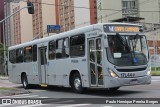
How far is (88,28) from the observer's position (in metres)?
17.1

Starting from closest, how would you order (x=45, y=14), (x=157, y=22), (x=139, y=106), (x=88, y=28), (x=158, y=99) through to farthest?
(x=139, y=106) < (x=158, y=99) < (x=88, y=28) < (x=157, y=22) < (x=45, y=14)

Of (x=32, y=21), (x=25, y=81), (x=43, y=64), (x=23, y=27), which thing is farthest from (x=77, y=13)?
(x=43, y=64)

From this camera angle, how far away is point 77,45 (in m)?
17.9

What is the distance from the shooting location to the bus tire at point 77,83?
1784 centimetres

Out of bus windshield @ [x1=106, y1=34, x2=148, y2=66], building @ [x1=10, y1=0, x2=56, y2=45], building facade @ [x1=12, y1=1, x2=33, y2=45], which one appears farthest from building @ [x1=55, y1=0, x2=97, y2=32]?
bus windshield @ [x1=106, y1=34, x2=148, y2=66]

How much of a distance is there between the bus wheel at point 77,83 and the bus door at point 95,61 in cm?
113

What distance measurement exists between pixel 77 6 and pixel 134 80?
346 feet

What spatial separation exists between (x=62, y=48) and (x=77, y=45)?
5.23 feet

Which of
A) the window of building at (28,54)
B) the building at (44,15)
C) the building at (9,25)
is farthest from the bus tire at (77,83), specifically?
the building at (44,15)

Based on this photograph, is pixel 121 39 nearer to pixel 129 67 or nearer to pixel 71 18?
pixel 129 67

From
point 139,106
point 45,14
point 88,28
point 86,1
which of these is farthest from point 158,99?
point 45,14

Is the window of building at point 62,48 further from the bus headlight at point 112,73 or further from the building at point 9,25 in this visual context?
the building at point 9,25

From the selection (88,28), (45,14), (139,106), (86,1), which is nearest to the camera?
(139,106)

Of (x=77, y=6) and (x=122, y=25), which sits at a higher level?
(x=77, y=6)
